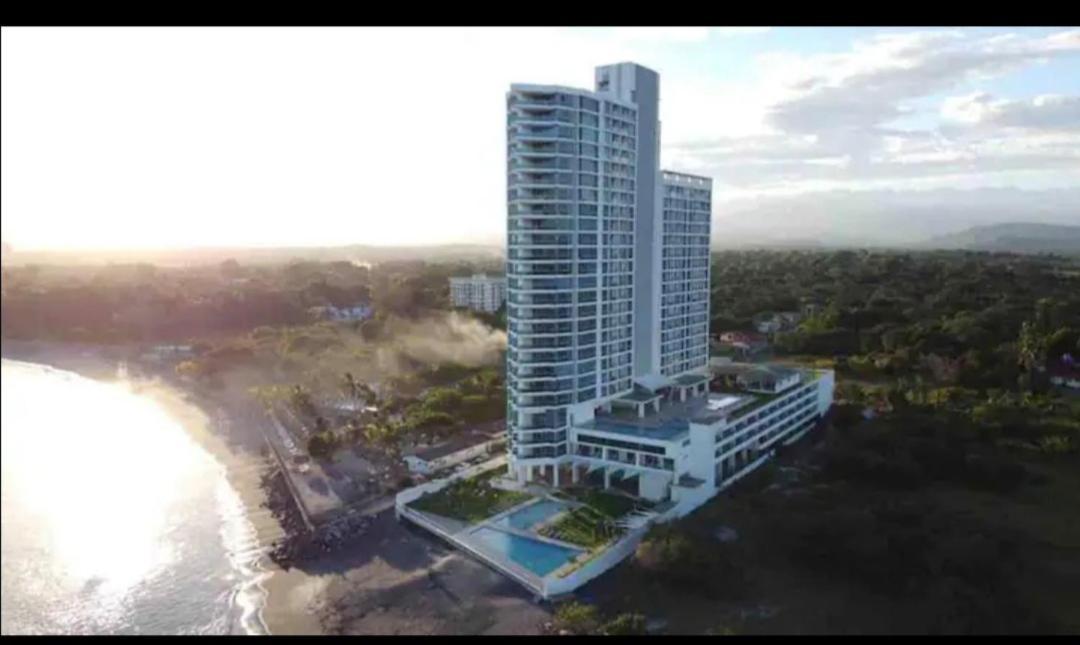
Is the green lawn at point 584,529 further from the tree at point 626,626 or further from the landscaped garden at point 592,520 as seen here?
the tree at point 626,626

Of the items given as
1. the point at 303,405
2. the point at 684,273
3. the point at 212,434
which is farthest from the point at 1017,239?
the point at 212,434

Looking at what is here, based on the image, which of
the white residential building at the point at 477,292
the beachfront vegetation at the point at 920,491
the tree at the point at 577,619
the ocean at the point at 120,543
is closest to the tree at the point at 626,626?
the tree at the point at 577,619

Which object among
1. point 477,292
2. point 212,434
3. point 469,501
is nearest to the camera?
point 469,501

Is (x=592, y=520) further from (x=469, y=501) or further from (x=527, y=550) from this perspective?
(x=469, y=501)

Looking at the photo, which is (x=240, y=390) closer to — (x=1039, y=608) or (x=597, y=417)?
(x=597, y=417)

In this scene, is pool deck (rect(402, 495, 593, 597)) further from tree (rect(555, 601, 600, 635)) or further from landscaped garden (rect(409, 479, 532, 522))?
tree (rect(555, 601, 600, 635))

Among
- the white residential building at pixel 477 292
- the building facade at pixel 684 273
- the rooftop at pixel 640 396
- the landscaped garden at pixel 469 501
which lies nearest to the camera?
the landscaped garden at pixel 469 501
